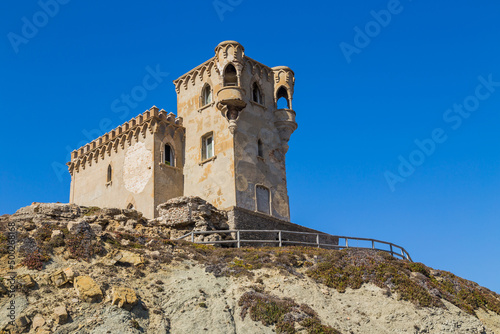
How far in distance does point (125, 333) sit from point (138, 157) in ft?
74.4

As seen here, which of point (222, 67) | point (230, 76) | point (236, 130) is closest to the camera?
point (236, 130)

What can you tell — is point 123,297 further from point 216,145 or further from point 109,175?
point 109,175

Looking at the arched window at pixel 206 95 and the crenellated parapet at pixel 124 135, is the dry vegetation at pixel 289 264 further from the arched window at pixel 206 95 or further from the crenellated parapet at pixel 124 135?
the arched window at pixel 206 95

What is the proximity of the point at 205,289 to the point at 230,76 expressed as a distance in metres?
20.8

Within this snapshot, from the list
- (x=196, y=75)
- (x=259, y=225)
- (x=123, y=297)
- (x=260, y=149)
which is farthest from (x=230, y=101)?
(x=123, y=297)

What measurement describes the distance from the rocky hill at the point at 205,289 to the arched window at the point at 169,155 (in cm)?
1254

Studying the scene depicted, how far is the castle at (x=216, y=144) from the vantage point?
132ft

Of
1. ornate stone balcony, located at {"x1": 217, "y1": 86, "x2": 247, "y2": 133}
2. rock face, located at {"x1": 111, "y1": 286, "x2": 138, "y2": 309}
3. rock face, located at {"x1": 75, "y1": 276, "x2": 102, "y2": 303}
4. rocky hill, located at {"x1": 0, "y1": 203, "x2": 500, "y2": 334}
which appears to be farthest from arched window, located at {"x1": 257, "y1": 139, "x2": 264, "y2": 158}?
rock face, located at {"x1": 75, "y1": 276, "x2": 102, "y2": 303}

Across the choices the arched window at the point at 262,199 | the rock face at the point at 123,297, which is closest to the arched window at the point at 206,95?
the arched window at the point at 262,199

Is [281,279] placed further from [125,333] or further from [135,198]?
[135,198]

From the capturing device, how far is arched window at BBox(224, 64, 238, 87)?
42625 mm

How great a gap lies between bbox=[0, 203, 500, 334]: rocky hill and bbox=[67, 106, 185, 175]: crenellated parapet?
1333 centimetres

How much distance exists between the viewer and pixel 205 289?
2541cm

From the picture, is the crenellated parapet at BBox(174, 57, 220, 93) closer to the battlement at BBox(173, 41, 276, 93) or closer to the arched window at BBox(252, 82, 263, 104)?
the battlement at BBox(173, 41, 276, 93)
